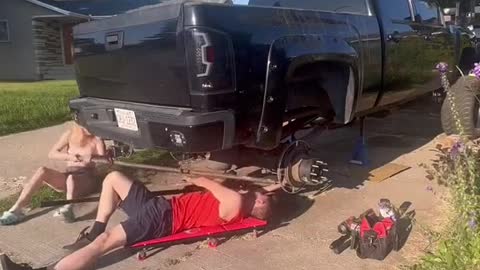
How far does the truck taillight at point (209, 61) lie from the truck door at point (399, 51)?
223 cm

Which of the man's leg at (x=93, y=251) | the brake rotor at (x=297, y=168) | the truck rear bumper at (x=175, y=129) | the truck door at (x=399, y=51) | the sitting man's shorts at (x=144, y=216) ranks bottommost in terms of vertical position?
the man's leg at (x=93, y=251)

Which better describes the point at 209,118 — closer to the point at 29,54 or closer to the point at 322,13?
the point at 322,13

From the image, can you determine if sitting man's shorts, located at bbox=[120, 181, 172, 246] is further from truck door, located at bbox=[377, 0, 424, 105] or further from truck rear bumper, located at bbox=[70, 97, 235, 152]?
truck door, located at bbox=[377, 0, 424, 105]

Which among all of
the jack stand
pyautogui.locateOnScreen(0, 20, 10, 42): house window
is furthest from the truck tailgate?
pyautogui.locateOnScreen(0, 20, 10, 42): house window

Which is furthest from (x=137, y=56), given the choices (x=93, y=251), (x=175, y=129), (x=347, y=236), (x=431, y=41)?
(x=431, y=41)

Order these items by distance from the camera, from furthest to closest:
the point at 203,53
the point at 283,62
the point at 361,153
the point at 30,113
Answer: the point at 30,113 → the point at 361,153 → the point at 283,62 → the point at 203,53

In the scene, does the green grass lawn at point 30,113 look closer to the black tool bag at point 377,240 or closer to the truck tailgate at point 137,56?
the truck tailgate at point 137,56

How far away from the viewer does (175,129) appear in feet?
11.0

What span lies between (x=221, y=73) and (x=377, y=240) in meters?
1.44

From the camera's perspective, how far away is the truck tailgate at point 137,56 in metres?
3.37

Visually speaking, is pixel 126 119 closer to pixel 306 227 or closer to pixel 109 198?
pixel 109 198

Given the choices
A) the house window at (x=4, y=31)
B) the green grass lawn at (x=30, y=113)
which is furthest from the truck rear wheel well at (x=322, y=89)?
the house window at (x=4, y=31)

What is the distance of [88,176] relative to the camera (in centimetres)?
469

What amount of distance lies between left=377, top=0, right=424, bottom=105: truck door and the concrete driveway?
0.78 m
